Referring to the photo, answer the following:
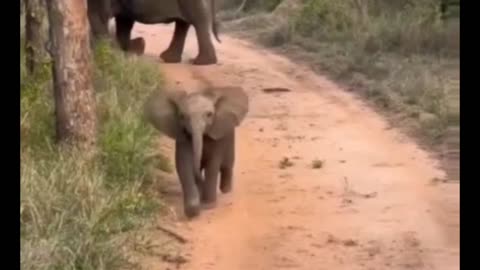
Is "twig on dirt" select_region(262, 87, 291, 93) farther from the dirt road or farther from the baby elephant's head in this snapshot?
the baby elephant's head

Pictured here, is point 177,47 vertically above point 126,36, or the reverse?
point 126,36

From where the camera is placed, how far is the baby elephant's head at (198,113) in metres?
7.78

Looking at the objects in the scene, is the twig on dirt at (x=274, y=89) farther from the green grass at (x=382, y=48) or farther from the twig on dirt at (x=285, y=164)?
the twig on dirt at (x=285, y=164)

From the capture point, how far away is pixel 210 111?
788cm

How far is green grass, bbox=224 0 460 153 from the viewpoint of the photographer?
1133 centimetres

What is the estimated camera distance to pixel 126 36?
15.7m

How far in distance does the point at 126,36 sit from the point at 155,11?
1.89 feet

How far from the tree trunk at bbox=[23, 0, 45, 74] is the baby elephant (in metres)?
2.26

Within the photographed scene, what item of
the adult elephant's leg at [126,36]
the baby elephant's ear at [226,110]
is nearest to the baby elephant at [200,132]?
the baby elephant's ear at [226,110]

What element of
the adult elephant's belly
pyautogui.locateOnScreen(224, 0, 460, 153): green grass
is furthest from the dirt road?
the adult elephant's belly

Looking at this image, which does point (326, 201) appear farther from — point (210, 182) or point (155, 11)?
point (155, 11)

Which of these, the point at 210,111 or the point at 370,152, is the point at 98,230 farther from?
the point at 370,152

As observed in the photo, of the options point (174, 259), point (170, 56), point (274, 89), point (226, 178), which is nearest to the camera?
point (174, 259)

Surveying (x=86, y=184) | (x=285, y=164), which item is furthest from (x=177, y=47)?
(x=86, y=184)
